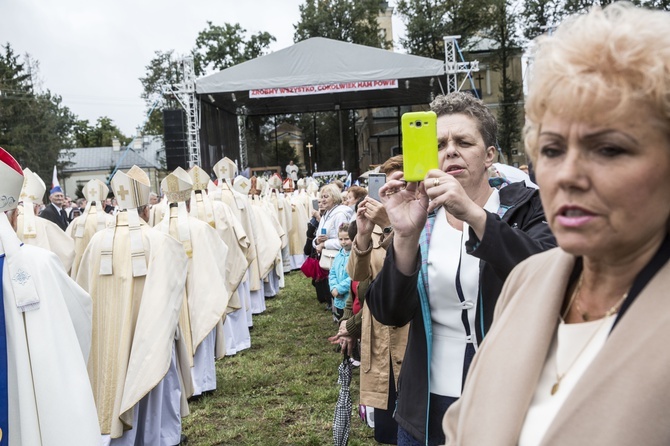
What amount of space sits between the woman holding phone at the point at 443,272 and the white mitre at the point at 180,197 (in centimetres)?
463

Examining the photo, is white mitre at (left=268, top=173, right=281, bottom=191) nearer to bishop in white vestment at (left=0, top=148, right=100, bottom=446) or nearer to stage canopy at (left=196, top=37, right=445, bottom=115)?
stage canopy at (left=196, top=37, right=445, bottom=115)

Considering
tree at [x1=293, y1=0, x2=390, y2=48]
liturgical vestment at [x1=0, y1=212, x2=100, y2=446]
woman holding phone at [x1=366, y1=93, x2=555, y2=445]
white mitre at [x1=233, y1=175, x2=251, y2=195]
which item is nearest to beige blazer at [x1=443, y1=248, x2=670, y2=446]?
woman holding phone at [x1=366, y1=93, x2=555, y2=445]

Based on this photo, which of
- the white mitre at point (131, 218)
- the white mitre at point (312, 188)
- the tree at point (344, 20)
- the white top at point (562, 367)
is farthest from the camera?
the tree at point (344, 20)

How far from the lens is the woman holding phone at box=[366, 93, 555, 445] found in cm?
241

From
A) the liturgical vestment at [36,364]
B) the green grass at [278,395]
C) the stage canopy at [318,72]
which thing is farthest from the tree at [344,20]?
the liturgical vestment at [36,364]

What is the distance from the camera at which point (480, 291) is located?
7.88ft

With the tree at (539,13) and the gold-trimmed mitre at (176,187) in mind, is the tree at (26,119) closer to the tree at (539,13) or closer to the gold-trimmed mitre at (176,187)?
the tree at (539,13)

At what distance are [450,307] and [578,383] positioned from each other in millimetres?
1332

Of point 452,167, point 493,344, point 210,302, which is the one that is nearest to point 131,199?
point 210,302

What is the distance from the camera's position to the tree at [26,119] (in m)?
48.5

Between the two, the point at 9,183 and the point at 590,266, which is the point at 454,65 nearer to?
the point at 9,183

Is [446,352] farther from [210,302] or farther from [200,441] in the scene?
[210,302]

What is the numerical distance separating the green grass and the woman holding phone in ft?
10.6

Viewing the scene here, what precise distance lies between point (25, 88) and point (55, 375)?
55.1m
